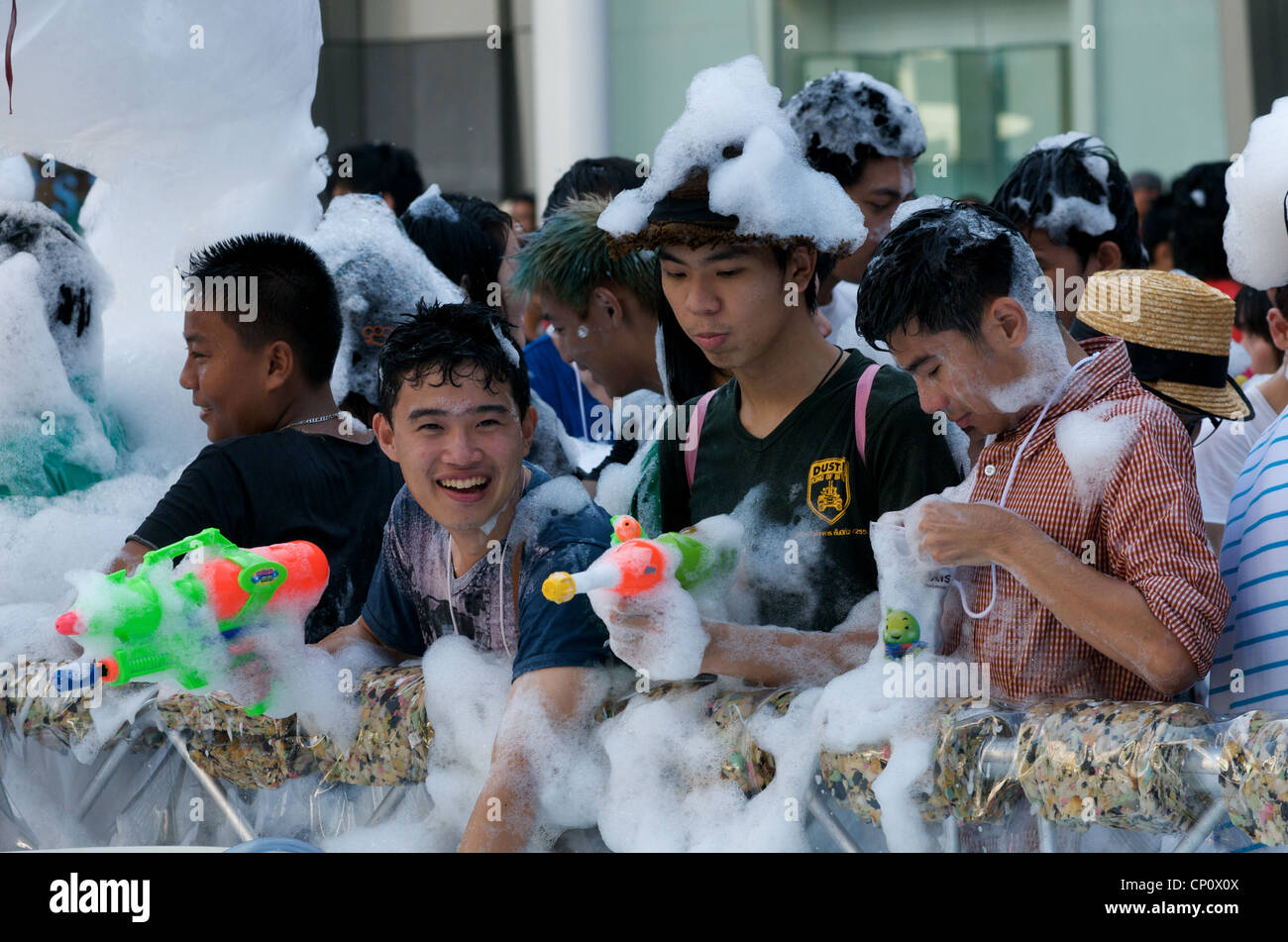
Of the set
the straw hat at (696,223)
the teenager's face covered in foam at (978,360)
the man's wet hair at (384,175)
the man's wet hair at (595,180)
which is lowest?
the teenager's face covered in foam at (978,360)

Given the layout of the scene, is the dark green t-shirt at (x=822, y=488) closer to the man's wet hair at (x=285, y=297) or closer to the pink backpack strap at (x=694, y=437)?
the pink backpack strap at (x=694, y=437)

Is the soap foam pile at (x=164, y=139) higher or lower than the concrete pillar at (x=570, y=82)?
lower

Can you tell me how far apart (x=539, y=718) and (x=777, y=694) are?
37 cm

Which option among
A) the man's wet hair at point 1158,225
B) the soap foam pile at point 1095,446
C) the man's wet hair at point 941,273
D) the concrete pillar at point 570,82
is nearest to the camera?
the soap foam pile at point 1095,446

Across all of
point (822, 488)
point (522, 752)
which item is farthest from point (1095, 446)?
point (522, 752)

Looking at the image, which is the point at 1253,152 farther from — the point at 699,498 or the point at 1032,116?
the point at 1032,116

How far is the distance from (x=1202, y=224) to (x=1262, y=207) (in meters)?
2.75

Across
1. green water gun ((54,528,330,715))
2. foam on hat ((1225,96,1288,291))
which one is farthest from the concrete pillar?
green water gun ((54,528,330,715))

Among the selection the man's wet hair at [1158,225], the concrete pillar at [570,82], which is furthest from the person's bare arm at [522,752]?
the concrete pillar at [570,82]

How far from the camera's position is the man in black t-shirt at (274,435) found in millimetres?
2682

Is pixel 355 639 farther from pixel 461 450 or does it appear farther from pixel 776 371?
pixel 776 371

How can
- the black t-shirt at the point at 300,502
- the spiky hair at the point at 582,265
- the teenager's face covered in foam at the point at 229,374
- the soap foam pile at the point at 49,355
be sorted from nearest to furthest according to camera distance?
the black t-shirt at the point at 300,502 < the teenager's face covered in foam at the point at 229,374 < the soap foam pile at the point at 49,355 < the spiky hair at the point at 582,265

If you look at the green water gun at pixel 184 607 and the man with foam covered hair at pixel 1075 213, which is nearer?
the green water gun at pixel 184 607

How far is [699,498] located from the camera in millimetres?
2438
